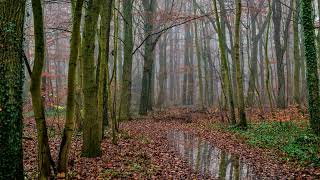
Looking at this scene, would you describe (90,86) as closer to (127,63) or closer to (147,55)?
(127,63)

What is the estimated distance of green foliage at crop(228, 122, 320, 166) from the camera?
959cm

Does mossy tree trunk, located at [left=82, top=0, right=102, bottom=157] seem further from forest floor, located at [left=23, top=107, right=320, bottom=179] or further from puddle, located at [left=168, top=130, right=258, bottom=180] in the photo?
puddle, located at [left=168, top=130, right=258, bottom=180]

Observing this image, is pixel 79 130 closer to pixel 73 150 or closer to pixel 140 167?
pixel 73 150

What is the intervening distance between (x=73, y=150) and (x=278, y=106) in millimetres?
16639

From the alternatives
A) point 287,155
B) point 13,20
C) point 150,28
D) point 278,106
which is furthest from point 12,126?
point 278,106

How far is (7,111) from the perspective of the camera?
18.7 ft

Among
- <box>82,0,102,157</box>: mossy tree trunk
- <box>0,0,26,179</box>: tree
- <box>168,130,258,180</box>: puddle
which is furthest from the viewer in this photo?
<box>82,0,102,157</box>: mossy tree trunk

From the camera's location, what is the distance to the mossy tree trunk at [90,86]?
9.38m

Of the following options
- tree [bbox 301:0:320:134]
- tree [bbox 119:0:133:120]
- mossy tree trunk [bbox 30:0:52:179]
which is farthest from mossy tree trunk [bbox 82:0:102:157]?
tree [bbox 119:0:133:120]

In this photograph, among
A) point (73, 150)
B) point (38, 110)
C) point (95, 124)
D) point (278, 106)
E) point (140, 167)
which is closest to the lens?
point (38, 110)

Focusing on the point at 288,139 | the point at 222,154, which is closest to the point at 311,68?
the point at 288,139

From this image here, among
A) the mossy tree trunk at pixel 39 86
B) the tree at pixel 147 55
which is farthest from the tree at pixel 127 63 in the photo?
the mossy tree trunk at pixel 39 86

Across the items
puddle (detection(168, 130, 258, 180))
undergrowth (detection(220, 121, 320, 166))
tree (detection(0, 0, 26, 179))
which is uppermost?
tree (detection(0, 0, 26, 179))

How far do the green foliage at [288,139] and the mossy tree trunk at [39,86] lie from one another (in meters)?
6.37
